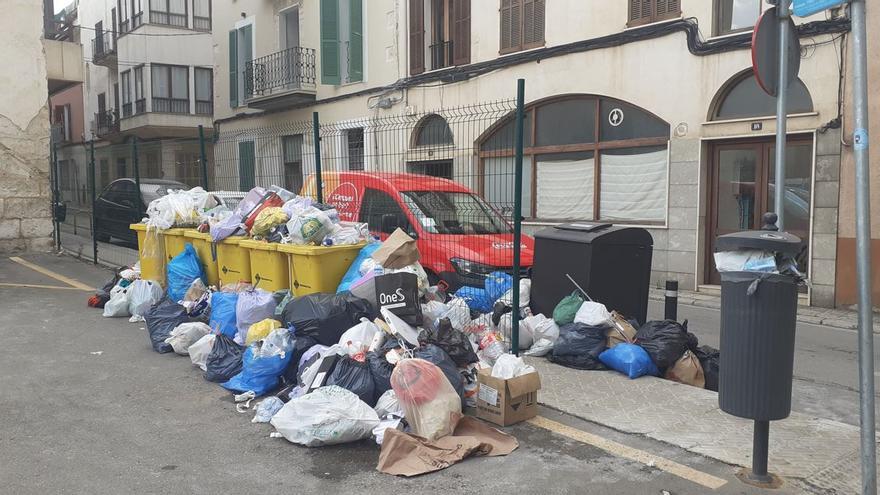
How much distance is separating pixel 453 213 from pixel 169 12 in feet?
78.1

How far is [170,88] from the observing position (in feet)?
88.4

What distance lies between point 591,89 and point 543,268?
6.31 metres

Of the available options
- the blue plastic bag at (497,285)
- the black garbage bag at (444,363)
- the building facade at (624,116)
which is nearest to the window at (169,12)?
the building facade at (624,116)

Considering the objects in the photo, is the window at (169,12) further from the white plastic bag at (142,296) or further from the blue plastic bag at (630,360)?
the blue plastic bag at (630,360)

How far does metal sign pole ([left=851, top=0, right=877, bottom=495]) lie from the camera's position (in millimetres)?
3098

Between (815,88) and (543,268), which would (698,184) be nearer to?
(815,88)

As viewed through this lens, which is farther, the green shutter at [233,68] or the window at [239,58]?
the green shutter at [233,68]

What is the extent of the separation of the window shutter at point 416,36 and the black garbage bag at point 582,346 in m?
10.5

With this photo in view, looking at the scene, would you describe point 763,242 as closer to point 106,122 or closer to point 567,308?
point 567,308

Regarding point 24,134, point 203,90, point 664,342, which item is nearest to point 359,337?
point 664,342

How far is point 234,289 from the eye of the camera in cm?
735

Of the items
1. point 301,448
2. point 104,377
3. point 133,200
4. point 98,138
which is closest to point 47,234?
point 133,200

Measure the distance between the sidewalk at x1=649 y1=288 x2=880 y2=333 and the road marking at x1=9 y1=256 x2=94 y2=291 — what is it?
837 centimetres

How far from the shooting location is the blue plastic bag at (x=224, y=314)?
657cm
